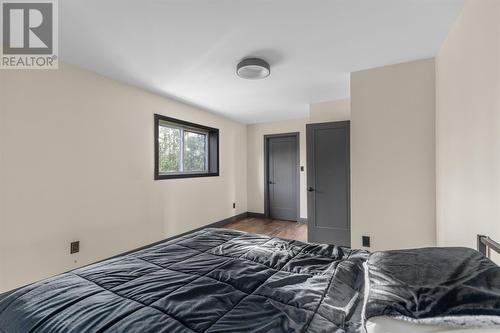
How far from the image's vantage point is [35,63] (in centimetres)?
210

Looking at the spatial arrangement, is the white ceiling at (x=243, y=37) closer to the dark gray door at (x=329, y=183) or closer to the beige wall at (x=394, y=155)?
the beige wall at (x=394, y=155)

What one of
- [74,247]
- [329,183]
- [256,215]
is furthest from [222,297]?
[256,215]

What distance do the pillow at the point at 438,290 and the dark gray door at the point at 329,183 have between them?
2185mm

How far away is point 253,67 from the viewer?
2.22 meters

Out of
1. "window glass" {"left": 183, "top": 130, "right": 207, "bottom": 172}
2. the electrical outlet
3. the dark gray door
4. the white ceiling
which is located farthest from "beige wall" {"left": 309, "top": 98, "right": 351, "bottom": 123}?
the electrical outlet

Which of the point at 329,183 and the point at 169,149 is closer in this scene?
the point at 329,183

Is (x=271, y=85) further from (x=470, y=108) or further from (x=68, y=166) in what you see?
(x=68, y=166)

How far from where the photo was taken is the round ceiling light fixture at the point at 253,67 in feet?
7.20

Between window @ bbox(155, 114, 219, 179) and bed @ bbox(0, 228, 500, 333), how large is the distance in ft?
7.60

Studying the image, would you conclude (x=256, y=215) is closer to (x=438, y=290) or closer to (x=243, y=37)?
(x=243, y=37)

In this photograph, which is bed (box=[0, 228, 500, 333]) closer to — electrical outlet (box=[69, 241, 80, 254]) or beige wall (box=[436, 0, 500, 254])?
beige wall (box=[436, 0, 500, 254])

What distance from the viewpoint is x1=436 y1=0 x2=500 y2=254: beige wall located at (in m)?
1.15

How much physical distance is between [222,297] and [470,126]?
177 centimetres

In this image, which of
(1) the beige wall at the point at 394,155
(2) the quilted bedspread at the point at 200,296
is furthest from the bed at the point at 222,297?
(1) the beige wall at the point at 394,155
